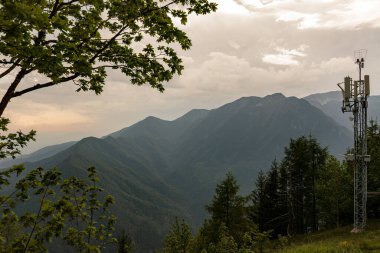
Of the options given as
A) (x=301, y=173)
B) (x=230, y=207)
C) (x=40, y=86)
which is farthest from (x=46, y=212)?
(x=301, y=173)

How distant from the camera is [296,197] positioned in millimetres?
56469

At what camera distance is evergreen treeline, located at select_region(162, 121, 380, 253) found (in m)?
37.4

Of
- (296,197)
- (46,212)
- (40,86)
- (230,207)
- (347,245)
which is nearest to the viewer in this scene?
A: (46,212)

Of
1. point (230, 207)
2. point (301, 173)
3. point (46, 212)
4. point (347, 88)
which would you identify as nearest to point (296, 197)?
point (301, 173)

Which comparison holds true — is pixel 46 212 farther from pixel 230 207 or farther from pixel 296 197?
pixel 296 197

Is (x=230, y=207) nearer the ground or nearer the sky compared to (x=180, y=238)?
nearer the sky

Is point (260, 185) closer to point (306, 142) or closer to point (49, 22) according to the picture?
point (306, 142)

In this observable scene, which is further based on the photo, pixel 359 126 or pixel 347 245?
pixel 359 126

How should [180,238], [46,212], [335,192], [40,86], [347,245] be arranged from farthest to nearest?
[335,192] → [180,238] → [347,245] → [40,86] → [46,212]

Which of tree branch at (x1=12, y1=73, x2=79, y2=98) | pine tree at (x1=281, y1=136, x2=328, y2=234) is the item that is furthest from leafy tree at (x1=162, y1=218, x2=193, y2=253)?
pine tree at (x1=281, y1=136, x2=328, y2=234)

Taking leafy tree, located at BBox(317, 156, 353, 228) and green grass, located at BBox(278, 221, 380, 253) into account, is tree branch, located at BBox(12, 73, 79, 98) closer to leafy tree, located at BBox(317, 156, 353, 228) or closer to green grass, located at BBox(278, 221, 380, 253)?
green grass, located at BBox(278, 221, 380, 253)

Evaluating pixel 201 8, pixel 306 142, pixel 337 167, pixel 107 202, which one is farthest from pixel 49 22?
pixel 306 142

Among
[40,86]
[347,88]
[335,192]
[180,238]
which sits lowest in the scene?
[180,238]

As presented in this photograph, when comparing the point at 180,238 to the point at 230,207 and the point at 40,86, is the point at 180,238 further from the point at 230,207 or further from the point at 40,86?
the point at 40,86
